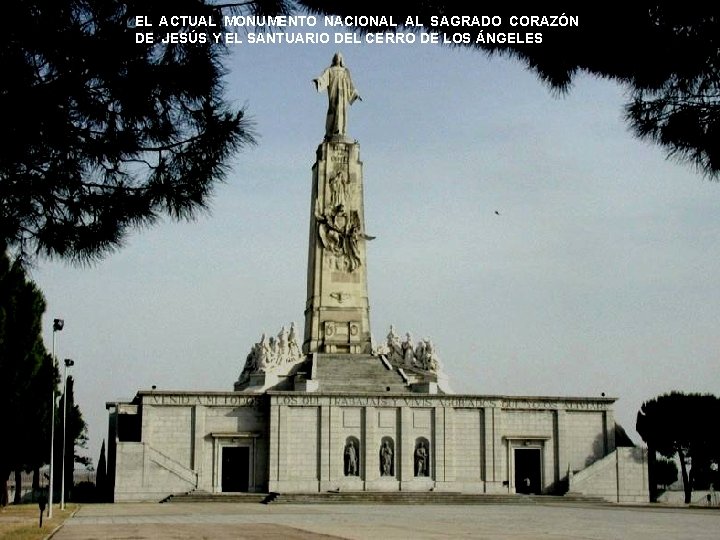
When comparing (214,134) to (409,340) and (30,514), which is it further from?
(409,340)

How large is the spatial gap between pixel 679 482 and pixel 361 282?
157 feet

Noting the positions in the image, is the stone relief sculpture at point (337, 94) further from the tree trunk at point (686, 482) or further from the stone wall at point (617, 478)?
the tree trunk at point (686, 482)

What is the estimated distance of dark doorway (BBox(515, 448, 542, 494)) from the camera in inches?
2110

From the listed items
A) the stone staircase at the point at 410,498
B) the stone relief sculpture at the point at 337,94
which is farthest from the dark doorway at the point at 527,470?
the stone relief sculpture at the point at 337,94

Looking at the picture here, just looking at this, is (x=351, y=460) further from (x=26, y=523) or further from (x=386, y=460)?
(x=26, y=523)

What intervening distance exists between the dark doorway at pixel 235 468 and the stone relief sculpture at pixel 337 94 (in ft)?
62.6

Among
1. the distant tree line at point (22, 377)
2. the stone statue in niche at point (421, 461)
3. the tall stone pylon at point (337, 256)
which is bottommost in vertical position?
the stone statue in niche at point (421, 461)

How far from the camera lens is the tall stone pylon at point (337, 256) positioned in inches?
2331

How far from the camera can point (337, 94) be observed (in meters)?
63.2

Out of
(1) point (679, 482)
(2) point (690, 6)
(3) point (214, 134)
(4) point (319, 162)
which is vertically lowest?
(1) point (679, 482)

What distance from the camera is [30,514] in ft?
123

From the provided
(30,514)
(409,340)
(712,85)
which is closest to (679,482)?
(409,340)

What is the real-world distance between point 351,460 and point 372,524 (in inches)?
885

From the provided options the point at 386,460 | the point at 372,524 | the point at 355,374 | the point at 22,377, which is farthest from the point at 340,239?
the point at 372,524
